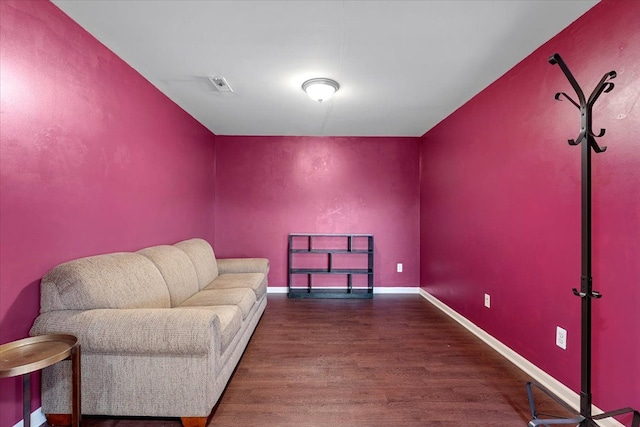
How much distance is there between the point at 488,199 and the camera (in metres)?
2.57

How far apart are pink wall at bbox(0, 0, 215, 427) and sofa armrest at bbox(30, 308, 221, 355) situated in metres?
0.21

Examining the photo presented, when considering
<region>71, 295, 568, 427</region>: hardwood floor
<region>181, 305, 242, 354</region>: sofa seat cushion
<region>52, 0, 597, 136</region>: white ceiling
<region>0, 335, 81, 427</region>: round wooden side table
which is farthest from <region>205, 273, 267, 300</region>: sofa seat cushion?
<region>52, 0, 597, 136</region>: white ceiling

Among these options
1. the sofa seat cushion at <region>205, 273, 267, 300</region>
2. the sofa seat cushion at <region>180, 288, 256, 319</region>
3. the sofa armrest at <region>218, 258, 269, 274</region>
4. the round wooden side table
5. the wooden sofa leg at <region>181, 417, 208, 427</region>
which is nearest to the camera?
the round wooden side table

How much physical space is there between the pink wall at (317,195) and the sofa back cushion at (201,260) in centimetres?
117

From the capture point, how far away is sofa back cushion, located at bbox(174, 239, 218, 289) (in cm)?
276

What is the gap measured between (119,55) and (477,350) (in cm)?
375

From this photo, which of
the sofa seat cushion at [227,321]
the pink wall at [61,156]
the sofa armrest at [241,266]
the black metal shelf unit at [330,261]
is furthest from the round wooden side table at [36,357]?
the black metal shelf unit at [330,261]

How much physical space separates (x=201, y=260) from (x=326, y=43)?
229 cm

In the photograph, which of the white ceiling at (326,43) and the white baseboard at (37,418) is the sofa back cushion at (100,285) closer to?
the white baseboard at (37,418)

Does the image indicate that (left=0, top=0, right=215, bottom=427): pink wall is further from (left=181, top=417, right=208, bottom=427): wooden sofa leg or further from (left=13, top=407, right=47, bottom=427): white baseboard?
(left=181, top=417, right=208, bottom=427): wooden sofa leg

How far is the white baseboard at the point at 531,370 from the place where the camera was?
1.69 metres

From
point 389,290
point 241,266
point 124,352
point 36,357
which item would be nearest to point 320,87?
point 241,266

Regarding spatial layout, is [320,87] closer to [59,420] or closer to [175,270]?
[175,270]

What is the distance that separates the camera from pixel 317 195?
4.29 m
